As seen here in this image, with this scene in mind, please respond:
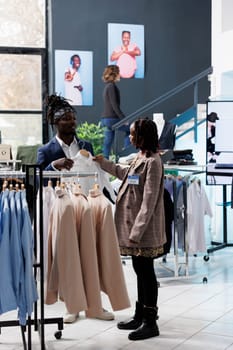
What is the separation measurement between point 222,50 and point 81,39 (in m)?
3.73

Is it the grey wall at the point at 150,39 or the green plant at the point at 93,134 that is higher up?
the grey wall at the point at 150,39

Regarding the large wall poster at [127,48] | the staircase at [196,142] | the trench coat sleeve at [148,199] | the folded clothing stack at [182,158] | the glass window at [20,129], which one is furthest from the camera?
the large wall poster at [127,48]

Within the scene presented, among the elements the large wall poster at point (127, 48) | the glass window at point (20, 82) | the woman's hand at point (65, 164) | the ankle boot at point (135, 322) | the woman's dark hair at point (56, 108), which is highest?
the large wall poster at point (127, 48)

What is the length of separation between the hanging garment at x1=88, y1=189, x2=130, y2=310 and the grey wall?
24.4 ft

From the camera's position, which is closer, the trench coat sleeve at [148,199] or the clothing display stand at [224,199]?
the trench coat sleeve at [148,199]

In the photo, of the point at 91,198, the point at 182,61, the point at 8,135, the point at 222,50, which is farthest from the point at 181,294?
the point at 182,61

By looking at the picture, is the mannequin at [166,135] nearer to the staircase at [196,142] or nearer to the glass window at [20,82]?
the staircase at [196,142]

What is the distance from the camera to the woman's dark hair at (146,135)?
4184mm

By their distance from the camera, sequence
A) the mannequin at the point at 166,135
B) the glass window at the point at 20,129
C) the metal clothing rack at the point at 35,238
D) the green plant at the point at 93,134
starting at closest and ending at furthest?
1. the metal clothing rack at the point at 35,238
2. the mannequin at the point at 166,135
3. the green plant at the point at 93,134
4. the glass window at the point at 20,129

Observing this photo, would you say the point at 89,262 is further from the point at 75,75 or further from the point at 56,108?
the point at 75,75

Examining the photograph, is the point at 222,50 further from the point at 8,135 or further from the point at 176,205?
the point at 8,135

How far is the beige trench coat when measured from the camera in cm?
407

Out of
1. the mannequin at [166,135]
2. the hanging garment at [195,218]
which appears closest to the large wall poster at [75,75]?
the mannequin at [166,135]

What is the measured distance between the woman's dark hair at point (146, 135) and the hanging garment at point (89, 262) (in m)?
0.74
